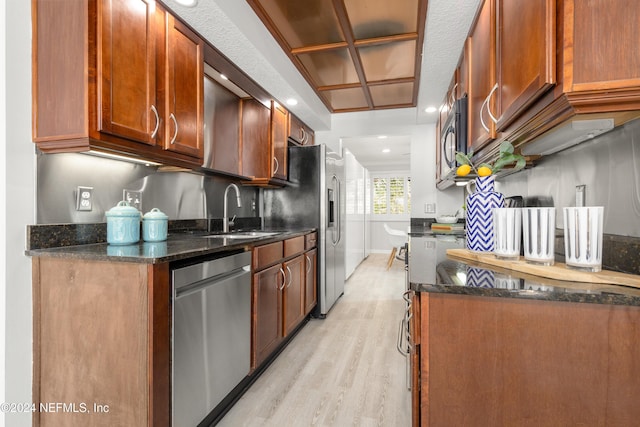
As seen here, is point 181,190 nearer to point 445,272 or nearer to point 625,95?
point 445,272

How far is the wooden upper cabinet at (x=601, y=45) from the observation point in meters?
0.78

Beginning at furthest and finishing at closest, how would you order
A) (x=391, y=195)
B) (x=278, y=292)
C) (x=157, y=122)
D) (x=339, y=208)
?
(x=391, y=195), (x=339, y=208), (x=278, y=292), (x=157, y=122)

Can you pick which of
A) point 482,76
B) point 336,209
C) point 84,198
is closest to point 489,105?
point 482,76

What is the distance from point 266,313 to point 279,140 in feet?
5.54

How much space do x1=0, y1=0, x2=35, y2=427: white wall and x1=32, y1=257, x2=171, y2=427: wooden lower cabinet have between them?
0.04 meters

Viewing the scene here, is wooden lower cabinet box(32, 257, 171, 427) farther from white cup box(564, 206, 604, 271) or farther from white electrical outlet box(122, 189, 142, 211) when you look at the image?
white cup box(564, 206, 604, 271)

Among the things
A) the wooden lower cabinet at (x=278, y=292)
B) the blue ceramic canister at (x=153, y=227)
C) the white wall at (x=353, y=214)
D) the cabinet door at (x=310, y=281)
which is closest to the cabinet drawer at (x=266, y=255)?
the wooden lower cabinet at (x=278, y=292)

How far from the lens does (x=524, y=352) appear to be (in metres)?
0.81

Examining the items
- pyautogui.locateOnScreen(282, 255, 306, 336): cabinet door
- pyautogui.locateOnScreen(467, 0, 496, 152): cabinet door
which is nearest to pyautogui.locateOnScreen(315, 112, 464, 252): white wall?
pyautogui.locateOnScreen(282, 255, 306, 336): cabinet door

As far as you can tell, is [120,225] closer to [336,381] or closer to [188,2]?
[188,2]

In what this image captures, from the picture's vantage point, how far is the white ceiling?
5.71 feet

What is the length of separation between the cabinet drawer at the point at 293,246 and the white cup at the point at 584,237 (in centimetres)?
179

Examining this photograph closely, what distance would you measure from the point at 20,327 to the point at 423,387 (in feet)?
5.09

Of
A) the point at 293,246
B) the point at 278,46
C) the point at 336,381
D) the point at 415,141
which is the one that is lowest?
the point at 336,381
